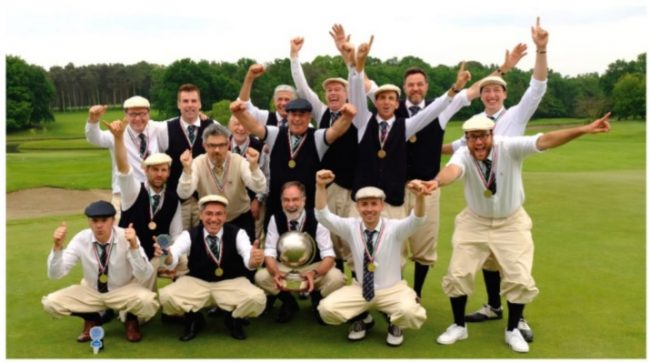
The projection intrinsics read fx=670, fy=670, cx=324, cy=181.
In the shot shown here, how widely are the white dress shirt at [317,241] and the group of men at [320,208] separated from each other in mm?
14

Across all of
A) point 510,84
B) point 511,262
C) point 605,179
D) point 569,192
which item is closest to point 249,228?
point 511,262

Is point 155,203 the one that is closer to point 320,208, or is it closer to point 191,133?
point 191,133

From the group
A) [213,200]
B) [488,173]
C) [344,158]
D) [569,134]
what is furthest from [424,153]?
[213,200]

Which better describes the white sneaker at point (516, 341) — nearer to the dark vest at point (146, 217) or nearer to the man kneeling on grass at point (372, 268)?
the man kneeling on grass at point (372, 268)

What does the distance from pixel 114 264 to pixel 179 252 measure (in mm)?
577

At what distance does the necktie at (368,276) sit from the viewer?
5910mm

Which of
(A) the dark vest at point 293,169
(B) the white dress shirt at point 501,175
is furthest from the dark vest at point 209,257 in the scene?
(B) the white dress shirt at point 501,175

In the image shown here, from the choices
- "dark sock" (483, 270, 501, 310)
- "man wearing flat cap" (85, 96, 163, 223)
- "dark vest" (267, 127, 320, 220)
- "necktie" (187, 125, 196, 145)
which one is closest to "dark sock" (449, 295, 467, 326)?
"dark sock" (483, 270, 501, 310)

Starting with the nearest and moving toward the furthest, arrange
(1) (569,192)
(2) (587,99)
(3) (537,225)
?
(3) (537,225)
(1) (569,192)
(2) (587,99)

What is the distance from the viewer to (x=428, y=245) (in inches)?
272

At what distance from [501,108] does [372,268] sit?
2126 millimetres

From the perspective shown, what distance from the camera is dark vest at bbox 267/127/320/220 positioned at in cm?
669

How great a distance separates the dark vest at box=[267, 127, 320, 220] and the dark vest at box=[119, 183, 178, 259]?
992 millimetres

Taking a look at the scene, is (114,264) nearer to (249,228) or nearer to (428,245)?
(249,228)
